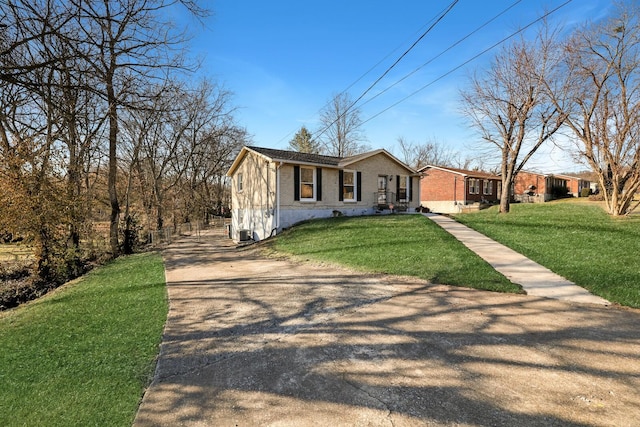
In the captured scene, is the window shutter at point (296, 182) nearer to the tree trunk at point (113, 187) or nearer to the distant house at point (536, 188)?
the tree trunk at point (113, 187)

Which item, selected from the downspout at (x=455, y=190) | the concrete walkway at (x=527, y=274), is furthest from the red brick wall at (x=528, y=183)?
the concrete walkway at (x=527, y=274)

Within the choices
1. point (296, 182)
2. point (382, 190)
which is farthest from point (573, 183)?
point (296, 182)

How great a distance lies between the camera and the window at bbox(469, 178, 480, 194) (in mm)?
30656

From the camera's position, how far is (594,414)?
7.73 ft

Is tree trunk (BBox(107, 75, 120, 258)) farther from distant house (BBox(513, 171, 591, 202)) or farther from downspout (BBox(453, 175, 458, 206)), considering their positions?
distant house (BBox(513, 171, 591, 202))

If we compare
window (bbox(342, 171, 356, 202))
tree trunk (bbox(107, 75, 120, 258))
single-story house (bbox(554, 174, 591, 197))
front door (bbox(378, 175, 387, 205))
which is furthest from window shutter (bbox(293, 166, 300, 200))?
single-story house (bbox(554, 174, 591, 197))

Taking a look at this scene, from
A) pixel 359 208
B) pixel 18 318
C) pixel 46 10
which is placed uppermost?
pixel 46 10

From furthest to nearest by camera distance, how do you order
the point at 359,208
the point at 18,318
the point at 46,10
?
the point at 359,208, the point at 18,318, the point at 46,10

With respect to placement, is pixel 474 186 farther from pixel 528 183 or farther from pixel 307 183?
pixel 307 183

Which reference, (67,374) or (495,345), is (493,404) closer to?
(495,345)

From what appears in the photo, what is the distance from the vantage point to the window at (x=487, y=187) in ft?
106

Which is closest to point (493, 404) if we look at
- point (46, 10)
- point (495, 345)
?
point (495, 345)

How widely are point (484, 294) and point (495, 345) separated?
216 centimetres

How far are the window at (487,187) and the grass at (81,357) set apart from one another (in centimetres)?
3307
